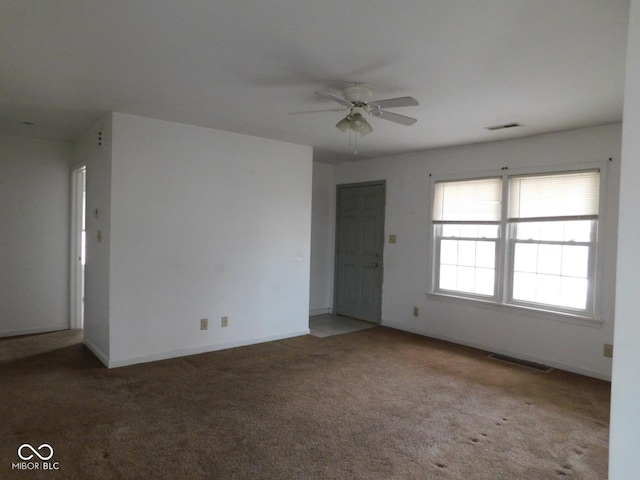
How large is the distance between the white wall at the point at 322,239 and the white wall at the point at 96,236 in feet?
10.4

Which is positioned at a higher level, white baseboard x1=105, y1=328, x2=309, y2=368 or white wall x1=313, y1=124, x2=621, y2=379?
white wall x1=313, y1=124, x2=621, y2=379

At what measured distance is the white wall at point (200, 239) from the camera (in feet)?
13.1

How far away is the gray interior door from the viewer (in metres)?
6.09

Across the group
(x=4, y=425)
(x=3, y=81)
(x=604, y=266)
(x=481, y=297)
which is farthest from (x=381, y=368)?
(x=3, y=81)

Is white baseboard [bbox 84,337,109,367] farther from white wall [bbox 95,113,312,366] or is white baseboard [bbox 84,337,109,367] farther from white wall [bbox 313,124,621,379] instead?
white wall [bbox 313,124,621,379]

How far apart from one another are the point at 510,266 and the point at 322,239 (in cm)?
299

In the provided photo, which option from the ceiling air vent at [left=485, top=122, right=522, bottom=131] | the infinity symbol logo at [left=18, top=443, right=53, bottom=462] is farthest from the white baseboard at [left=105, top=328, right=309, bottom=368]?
the ceiling air vent at [left=485, top=122, right=522, bottom=131]

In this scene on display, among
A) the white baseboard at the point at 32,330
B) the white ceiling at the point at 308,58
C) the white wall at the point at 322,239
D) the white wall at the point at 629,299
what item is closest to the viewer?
the white wall at the point at 629,299

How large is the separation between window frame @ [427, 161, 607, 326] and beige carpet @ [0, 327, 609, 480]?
2.14 ft

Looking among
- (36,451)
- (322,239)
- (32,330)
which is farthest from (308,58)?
(32,330)

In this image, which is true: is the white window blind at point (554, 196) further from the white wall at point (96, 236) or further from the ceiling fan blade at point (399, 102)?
the white wall at point (96, 236)

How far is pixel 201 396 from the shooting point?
3.33 metres

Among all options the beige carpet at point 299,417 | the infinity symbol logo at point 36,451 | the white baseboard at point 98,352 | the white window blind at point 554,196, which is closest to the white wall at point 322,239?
the beige carpet at point 299,417

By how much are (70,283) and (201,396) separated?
311 cm
